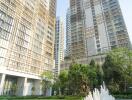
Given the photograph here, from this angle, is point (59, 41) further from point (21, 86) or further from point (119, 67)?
point (119, 67)

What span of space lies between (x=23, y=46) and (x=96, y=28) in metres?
55.8

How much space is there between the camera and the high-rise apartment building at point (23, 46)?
4491 cm

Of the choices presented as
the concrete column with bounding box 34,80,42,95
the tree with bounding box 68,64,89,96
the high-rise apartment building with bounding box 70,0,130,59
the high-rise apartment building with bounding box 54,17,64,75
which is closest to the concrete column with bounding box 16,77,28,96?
the concrete column with bounding box 34,80,42,95

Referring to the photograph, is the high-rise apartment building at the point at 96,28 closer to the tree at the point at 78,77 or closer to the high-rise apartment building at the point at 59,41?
the tree at the point at 78,77

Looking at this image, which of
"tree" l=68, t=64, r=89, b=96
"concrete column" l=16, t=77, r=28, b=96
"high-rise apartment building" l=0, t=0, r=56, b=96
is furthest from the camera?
"concrete column" l=16, t=77, r=28, b=96

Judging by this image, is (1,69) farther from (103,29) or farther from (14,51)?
(103,29)

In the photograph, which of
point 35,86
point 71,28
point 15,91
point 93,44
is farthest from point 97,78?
point 71,28

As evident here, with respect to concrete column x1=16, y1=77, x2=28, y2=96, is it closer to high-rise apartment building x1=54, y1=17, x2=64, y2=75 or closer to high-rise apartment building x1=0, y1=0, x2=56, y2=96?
high-rise apartment building x1=0, y1=0, x2=56, y2=96

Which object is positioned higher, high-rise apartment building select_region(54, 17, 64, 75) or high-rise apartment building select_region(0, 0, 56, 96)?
high-rise apartment building select_region(54, 17, 64, 75)

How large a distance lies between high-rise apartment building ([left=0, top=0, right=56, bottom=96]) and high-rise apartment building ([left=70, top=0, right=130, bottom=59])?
68.6 ft

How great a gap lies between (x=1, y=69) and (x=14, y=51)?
8378mm

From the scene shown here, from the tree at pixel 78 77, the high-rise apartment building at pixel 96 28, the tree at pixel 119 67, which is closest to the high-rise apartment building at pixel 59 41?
the high-rise apartment building at pixel 96 28

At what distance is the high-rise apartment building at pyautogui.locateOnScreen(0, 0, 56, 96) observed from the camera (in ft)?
147

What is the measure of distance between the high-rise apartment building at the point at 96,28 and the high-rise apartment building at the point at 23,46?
→ 68.6 feet
